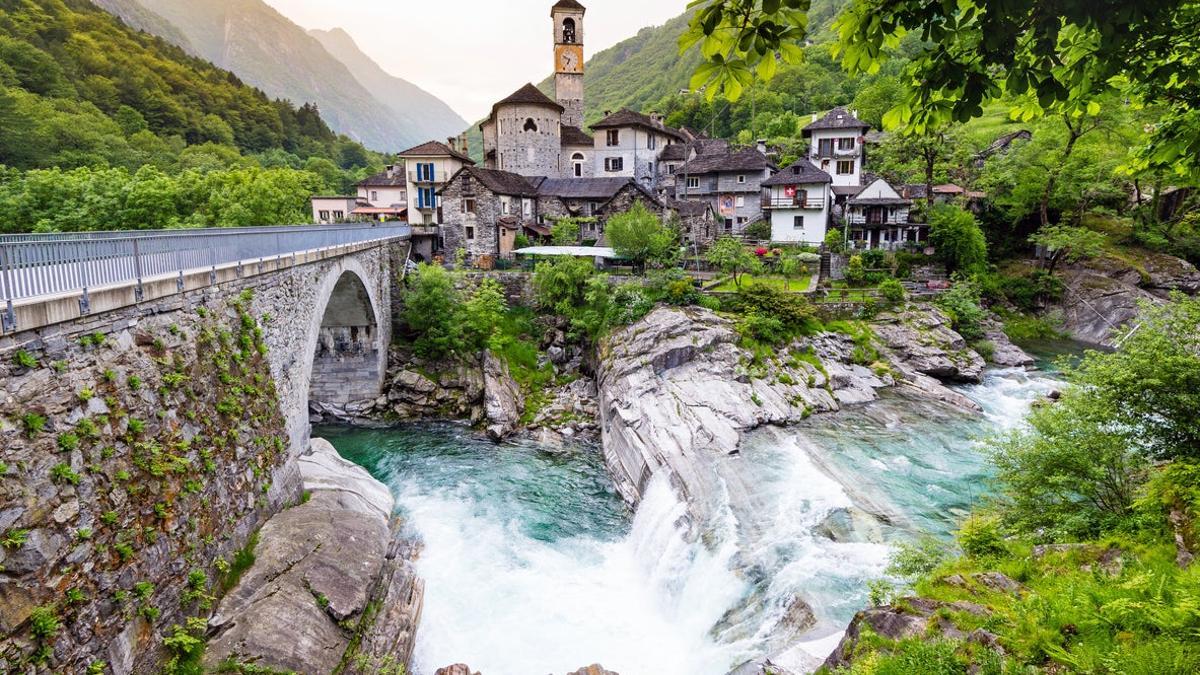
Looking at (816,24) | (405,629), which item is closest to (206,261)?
(405,629)

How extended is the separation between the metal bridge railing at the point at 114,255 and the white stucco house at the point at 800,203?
120 feet

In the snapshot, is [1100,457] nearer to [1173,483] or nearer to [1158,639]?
[1173,483]

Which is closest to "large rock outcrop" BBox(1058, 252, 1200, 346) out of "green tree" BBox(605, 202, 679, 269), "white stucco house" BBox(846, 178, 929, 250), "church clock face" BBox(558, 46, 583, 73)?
"white stucco house" BBox(846, 178, 929, 250)

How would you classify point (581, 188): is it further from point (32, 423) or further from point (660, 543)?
point (32, 423)

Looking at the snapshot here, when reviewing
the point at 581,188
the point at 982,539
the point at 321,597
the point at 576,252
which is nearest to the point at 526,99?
the point at 581,188

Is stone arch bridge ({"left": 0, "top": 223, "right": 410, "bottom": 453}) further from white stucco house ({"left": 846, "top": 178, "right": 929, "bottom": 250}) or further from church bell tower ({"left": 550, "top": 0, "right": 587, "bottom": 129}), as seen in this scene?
church bell tower ({"left": 550, "top": 0, "right": 587, "bottom": 129})

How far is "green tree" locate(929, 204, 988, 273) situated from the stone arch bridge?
36860 mm

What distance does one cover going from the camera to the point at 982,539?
10820mm

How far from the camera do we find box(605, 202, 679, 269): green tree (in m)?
36.4

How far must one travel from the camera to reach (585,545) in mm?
18922

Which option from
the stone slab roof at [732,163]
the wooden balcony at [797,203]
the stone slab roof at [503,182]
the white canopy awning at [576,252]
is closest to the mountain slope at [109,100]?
the stone slab roof at [503,182]

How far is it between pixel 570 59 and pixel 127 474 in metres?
64.2

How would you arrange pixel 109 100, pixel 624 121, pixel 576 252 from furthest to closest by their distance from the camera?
pixel 109 100, pixel 624 121, pixel 576 252

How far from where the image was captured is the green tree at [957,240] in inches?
1583
